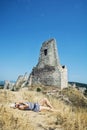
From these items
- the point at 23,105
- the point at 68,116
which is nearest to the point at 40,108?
the point at 23,105

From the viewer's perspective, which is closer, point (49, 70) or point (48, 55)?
point (49, 70)

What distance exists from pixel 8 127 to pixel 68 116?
84.5 inches

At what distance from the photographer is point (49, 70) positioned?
3088 cm

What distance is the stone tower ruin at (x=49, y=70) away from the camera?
30328 mm

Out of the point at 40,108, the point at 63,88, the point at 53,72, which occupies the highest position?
the point at 53,72

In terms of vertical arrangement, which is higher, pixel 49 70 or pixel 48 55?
pixel 48 55

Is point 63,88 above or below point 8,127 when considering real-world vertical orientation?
above

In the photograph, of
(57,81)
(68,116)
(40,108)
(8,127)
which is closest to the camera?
(8,127)

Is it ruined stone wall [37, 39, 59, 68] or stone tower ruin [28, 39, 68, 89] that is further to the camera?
ruined stone wall [37, 39, 59, 68]

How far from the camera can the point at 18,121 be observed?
6352 mm

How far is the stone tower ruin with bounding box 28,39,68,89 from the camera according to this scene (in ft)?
99.5

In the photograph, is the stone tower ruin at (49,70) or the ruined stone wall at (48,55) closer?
the stone tower ruin at (49,70)

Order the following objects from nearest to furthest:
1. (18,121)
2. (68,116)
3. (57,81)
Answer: (18,121)
(68,116)
(57,81)

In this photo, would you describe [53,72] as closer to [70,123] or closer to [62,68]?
[62,68]
